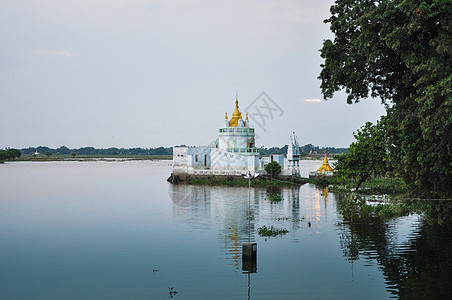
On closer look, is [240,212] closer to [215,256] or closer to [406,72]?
[215,256]

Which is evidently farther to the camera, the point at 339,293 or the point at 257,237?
the point at 257,237

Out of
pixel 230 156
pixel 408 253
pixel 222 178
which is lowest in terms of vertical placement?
pixel 408 253

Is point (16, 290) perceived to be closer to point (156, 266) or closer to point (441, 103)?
point (156, 266)

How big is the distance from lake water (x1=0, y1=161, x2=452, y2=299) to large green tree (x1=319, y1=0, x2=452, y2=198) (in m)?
4.33

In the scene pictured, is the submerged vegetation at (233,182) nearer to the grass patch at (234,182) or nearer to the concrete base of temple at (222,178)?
the grass patch at (234,182)

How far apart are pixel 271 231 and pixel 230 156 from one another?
41.0 m

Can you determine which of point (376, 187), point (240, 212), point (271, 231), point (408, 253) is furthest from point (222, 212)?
point (376, 187)

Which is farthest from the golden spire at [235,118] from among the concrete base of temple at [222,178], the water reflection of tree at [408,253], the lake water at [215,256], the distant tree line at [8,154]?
the distant tree line at [8,154]

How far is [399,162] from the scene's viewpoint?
65.4 feet

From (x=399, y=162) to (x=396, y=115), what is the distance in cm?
217

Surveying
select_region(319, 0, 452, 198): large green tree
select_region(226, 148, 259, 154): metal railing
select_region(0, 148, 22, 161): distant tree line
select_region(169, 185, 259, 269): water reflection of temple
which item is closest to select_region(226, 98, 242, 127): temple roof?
select_region(226, 148, 259, 154): metal railing

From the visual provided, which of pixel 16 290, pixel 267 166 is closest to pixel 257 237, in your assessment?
pixel 16 290

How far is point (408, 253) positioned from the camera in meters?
21.4

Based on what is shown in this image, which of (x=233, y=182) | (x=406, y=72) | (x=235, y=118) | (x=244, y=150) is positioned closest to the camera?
(x=406, y=72)
